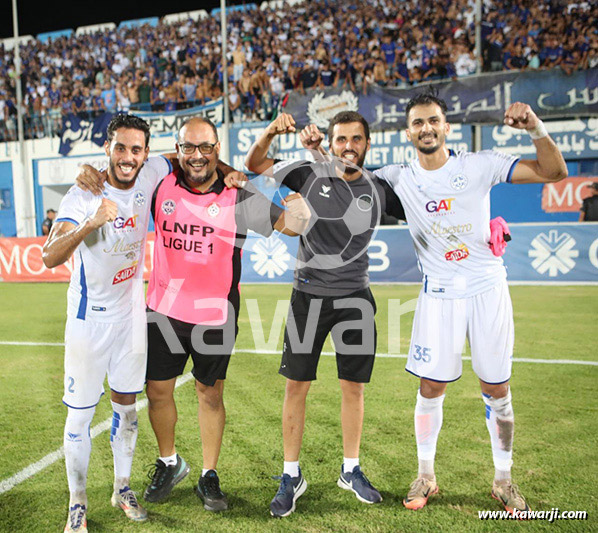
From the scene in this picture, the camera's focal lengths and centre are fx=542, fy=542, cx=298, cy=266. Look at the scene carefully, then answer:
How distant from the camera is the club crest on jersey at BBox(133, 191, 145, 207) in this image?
3258 millimetres

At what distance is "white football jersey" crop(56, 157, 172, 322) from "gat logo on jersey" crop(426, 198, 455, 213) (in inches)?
69.5

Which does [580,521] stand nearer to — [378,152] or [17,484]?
[17,484]

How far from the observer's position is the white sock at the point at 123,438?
3270mm

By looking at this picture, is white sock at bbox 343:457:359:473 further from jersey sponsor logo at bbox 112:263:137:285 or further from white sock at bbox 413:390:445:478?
jersey sponsor logo at bbox 112:263:137:285

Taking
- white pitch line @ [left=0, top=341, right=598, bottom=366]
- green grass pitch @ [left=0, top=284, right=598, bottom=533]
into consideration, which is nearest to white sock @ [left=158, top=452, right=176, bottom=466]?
green grass pitch @ [left=0, top=284, right=598, bottom=533]

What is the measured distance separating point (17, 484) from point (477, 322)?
3133mm

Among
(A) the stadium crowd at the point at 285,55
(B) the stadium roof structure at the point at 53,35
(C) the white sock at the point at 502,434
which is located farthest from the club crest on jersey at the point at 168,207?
(B) the stadium roof structure at the point at 53,35

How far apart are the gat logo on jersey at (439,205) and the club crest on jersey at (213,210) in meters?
1.31

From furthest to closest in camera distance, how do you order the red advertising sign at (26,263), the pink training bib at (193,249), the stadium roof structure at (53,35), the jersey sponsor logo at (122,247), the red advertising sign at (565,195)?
1. the stadium roof structure at (53,35)
2. the red advertising sign at (565,195)
3. the red advertising sign at (26,263)
4. the pink training bib at (193,249)
5. the jersey sponsor logo at (122,247)

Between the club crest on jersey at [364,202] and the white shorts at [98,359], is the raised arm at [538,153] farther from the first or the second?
the white shorts at [98,359]

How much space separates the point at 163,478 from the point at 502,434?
2.15 metres

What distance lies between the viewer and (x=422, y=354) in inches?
133

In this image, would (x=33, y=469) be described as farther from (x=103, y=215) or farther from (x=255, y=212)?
(x=255, y=212)

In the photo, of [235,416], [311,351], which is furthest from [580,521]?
[235,416]
